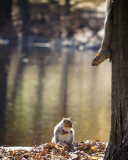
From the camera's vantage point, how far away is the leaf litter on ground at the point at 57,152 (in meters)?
5.50

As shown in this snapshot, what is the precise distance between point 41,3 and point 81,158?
4926cm

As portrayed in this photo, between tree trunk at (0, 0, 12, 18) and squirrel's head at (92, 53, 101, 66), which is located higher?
tree trunk at (0, 0, 12, 18)

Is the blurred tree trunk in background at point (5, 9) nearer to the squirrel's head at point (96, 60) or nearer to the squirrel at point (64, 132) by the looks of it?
the squirrel at point (64, 132)

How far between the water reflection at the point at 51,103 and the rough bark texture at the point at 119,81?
3.95 meters

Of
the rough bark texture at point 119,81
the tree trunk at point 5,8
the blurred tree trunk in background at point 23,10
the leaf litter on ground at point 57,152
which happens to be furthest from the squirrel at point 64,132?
the tree trunk at point 5,8

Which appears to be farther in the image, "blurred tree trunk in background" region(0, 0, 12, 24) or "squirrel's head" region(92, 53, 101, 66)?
"blurred tree trunk in background" region(0, 0, 12, 24)

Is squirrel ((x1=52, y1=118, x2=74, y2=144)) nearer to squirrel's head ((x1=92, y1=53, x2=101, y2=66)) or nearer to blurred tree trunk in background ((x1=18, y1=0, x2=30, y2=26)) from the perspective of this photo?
squirrel's head ((x1=92, y1=53, x2=101, y2=66))

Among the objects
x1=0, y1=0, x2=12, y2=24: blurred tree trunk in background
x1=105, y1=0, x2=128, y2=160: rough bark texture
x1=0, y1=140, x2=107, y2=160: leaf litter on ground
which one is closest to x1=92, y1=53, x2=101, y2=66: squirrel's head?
x1=105, y1=0, x2=128, y2=160: rough bark texture

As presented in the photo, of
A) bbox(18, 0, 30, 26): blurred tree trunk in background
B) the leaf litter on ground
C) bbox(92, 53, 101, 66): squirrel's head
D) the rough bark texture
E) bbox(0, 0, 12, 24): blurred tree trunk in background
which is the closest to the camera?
the rough bark texture

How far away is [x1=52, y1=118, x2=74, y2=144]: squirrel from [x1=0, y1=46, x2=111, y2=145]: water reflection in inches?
102

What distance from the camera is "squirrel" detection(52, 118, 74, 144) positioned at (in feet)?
19.5

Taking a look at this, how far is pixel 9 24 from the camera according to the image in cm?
5003

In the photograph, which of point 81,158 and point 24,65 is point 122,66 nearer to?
point 81,158

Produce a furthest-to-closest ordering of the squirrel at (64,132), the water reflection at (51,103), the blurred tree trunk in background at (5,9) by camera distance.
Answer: the blurred tree trunk in background at (5,9) → the water reflection at (51,103) → the squirrel at (64,132)
